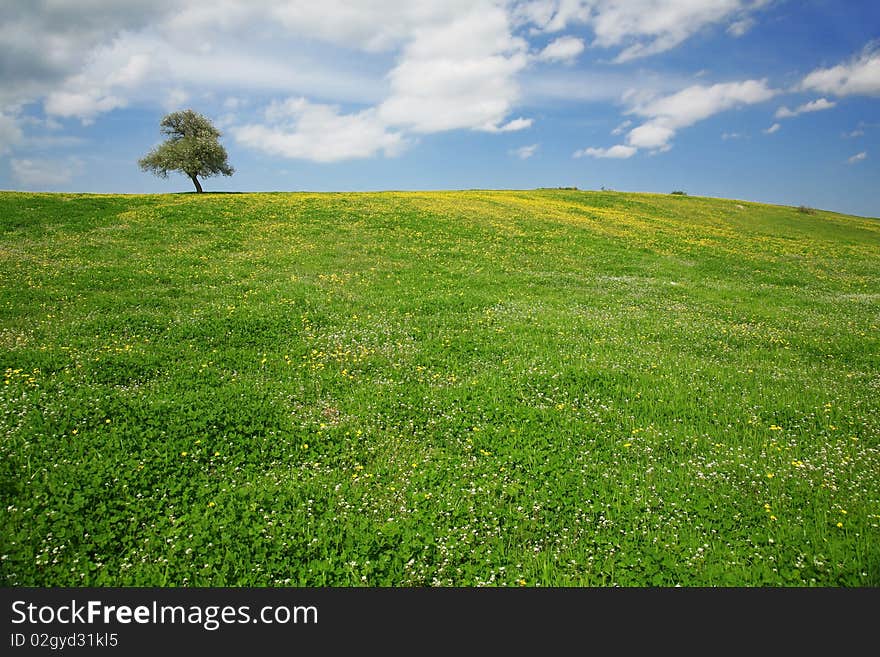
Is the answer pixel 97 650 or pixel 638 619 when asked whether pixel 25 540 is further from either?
pixel 638 619

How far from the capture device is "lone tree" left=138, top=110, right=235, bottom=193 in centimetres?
6016

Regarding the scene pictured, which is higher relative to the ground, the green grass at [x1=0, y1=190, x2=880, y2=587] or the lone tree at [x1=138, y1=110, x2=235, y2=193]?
the lone tree at [x1=138, y1=110, x2=235, y2=193]

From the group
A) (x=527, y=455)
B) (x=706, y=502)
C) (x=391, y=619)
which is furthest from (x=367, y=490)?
(x=706, y=502)

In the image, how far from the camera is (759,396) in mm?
10781

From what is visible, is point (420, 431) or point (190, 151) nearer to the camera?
point (420, 431)

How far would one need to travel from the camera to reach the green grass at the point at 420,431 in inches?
241

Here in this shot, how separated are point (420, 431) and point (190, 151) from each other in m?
67.1

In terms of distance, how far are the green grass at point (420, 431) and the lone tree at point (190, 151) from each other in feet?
155

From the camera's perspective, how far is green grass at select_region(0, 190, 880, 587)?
6113 mm

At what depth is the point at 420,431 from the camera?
363 inches

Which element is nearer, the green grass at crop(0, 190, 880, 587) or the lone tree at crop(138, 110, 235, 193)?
the green grass at crop(0, 190, 880, 587)

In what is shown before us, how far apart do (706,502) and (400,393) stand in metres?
6.48

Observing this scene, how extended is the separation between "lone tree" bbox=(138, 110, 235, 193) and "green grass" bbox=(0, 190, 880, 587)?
47.3 m

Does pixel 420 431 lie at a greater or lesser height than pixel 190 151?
lesser
